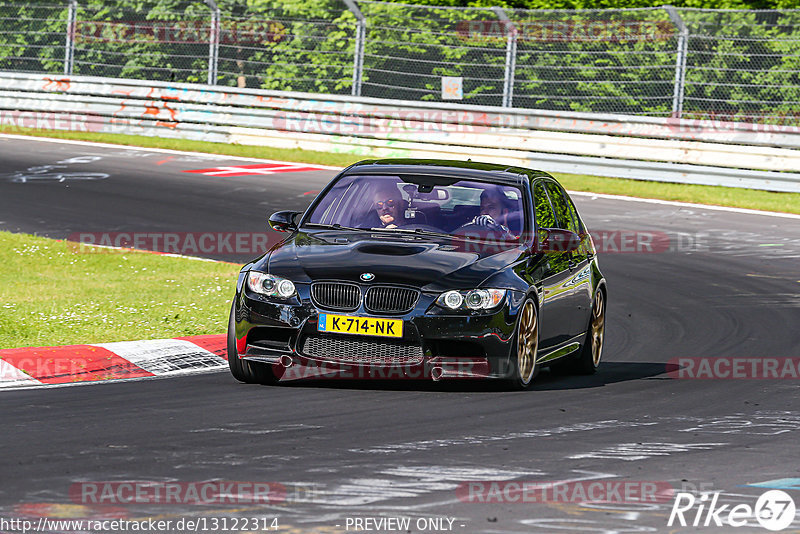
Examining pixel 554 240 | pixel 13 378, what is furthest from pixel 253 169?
pixel 13 378

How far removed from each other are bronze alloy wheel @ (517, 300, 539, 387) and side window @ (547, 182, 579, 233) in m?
1.57

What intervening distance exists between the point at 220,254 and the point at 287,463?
9.84m

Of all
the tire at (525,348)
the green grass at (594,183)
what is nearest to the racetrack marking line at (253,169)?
the green grass at (594,183)

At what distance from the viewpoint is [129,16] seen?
92.0 feet

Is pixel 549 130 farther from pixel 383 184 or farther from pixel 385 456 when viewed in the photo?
pixel 385 456

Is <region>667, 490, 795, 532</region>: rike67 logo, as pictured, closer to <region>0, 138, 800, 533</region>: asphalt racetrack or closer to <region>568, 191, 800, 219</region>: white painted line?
<region>0, 138, 800, 533</region>: asphalt racetrack

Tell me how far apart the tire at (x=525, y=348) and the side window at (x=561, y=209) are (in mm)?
1578

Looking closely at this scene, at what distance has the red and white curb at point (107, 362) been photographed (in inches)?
373

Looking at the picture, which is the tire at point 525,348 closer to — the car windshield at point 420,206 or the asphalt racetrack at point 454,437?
the asphalt racetrack at point 454,437

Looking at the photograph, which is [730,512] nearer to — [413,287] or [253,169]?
[413,287]

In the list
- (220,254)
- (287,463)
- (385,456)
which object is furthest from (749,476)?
(220,254)

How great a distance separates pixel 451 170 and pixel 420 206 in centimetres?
52

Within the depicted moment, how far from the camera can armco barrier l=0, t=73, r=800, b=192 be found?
899 inches

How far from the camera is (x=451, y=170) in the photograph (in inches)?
422
